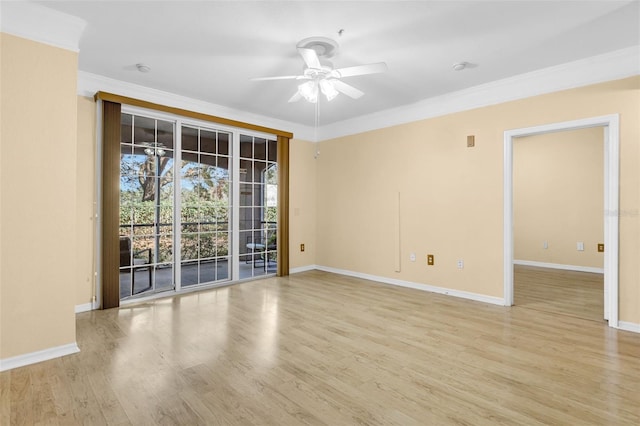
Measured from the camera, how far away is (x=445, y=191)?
4.58 metres

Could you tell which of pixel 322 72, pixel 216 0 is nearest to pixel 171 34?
pixel 216 0

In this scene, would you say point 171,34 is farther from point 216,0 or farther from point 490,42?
point 490,42

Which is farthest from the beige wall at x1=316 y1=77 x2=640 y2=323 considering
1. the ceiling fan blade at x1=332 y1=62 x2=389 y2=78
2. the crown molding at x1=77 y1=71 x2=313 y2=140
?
the ceiling fan blade at x1=332 y1=62 x2=389 y2=78

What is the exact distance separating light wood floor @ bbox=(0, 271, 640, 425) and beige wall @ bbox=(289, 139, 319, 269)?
7.58 ft

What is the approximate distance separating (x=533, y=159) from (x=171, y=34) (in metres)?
6.69

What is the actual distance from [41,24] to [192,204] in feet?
8.43

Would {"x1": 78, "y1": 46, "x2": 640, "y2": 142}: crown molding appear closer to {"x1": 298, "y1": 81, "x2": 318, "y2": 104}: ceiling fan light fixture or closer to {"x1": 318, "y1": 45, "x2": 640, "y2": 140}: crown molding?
{"x1": 318, "y1": 45, "x2": 640, "y2": 140}: crown molding

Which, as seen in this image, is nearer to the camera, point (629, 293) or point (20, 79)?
point (20, 79)

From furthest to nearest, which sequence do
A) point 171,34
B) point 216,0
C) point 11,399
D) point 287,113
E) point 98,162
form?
1. point 287,113
2. point 98,162
3. point 171,34
4. point 216,0
5. point 11,399

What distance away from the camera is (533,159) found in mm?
6547

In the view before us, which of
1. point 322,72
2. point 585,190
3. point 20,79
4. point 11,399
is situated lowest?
point 11,399

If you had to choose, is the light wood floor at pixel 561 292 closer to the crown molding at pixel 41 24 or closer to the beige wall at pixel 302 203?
the beige wall at pixel 302 203

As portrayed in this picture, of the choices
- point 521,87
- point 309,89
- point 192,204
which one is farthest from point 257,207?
point 521,87

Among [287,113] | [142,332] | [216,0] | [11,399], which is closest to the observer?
[11,399]
